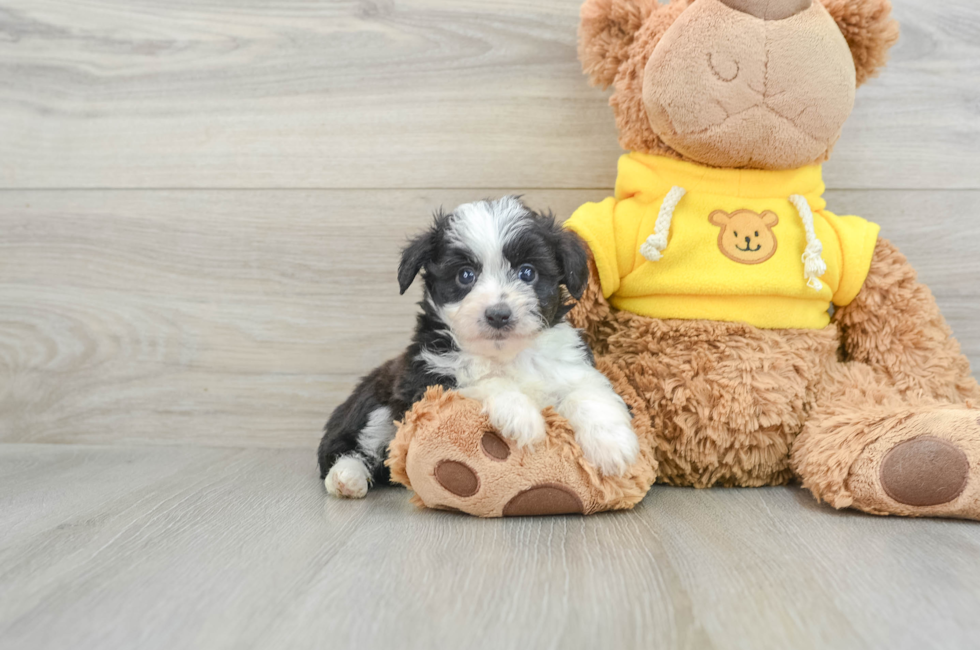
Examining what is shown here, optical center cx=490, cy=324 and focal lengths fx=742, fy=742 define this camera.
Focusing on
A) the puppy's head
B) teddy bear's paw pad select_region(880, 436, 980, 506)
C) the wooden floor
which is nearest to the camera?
teddy bear's paw pad select_region(880, 436, 980, 506)

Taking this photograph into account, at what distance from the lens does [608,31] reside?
169 centimetres

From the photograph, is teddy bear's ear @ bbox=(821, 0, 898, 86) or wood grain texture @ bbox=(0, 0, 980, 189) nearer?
teddy bear's ear @ bbox=(821, 0, 898, 86)

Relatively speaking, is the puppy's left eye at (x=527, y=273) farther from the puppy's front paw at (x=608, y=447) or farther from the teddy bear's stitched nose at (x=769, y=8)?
the teddy bear's stitched nose at (x=769, y=8)

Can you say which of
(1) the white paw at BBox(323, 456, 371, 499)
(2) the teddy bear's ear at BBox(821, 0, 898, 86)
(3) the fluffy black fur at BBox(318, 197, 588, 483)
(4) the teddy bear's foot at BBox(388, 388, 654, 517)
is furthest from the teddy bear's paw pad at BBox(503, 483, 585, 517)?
(2) the teddy bear's ear at BBox(821, 0, 898, 86)

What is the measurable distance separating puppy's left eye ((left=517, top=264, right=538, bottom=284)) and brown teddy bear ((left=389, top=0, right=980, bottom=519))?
23 cm

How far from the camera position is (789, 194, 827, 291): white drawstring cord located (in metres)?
1.56

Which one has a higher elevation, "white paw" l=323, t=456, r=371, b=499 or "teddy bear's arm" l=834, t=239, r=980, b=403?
"teddy bear's arm" l=834, t=239, r=980, b=403

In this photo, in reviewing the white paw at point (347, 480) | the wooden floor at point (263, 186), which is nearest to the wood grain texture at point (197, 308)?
the wooden floor at point (263, 186)

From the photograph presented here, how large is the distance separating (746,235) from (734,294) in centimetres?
13

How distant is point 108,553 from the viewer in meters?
1.25

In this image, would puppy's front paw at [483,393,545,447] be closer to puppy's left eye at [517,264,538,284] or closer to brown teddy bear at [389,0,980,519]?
brown teddy bear at [389,0,980,519]

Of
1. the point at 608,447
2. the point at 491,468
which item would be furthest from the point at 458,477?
the point at 608,447

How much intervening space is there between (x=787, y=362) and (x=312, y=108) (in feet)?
4.60

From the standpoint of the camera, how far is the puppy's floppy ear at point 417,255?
1500 mm
